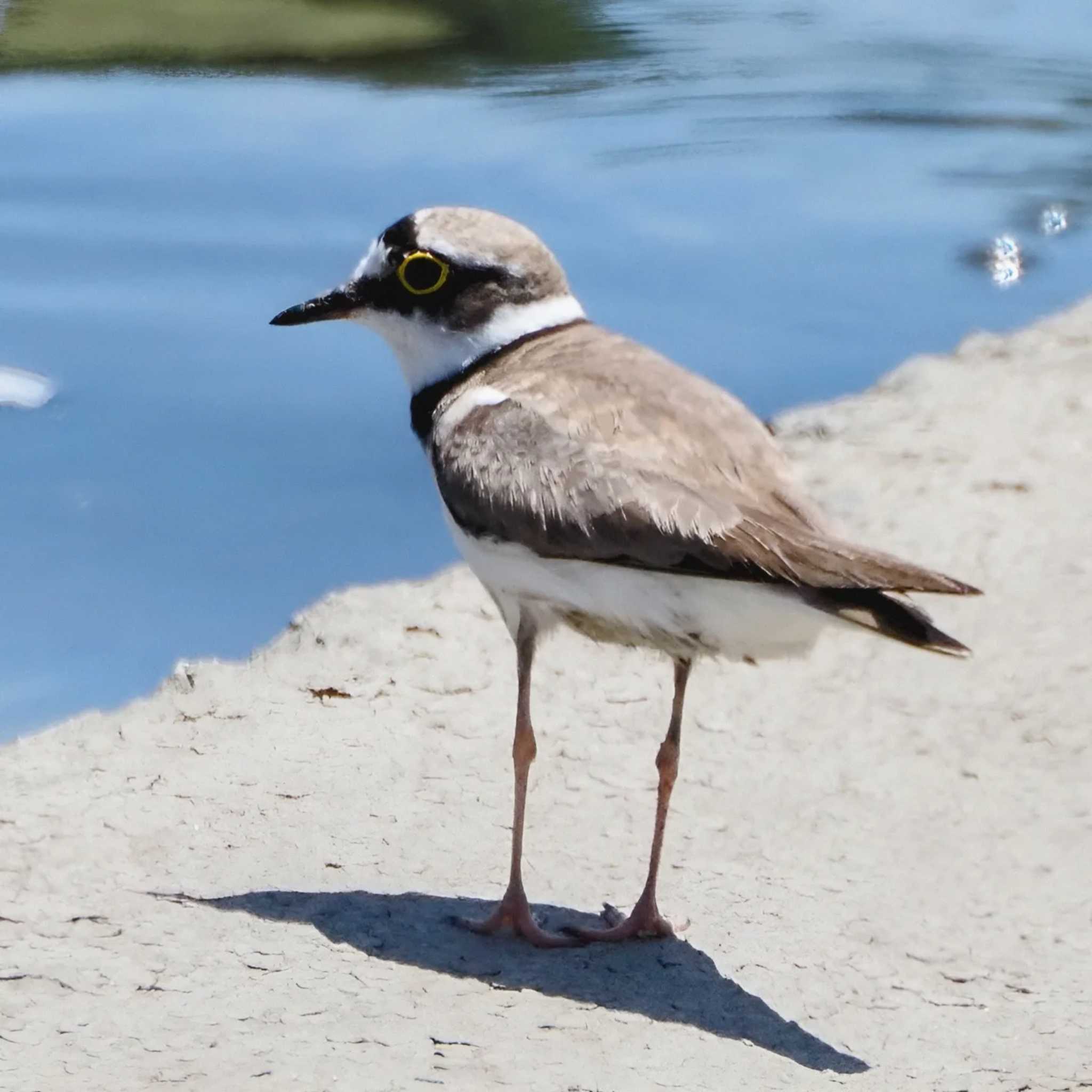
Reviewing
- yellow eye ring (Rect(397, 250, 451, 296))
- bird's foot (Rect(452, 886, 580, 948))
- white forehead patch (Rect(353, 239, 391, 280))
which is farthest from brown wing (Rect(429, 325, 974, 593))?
bird's foot (Rect(452, 886, 580, 948))

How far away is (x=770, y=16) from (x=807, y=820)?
5.69 m

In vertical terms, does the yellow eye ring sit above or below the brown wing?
above

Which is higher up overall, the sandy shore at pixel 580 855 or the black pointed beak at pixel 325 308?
Answer: the black pointed beak at pixel 325 308

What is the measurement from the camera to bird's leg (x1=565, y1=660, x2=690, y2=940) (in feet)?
12.6

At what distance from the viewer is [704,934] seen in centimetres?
390

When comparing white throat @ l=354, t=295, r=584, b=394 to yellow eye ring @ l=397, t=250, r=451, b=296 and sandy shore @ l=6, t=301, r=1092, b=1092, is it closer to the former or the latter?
yellow eye ring @ l=397, t=250, r=451, b=296

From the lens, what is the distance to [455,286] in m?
4.06

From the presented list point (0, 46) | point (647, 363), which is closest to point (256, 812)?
point (647, 363)

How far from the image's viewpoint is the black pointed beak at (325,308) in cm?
419

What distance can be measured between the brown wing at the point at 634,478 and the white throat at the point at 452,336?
127 mm

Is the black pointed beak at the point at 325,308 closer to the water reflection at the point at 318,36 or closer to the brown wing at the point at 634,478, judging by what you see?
the brown wing at the point at 634,478

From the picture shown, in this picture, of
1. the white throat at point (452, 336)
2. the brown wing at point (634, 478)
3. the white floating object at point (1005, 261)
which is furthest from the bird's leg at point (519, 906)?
the white floating object at point (1005, 261)

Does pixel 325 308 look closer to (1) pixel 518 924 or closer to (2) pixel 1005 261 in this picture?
(1) pixel 518 924

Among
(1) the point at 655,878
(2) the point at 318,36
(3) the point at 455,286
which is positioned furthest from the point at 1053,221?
(1) the point at 655,878
